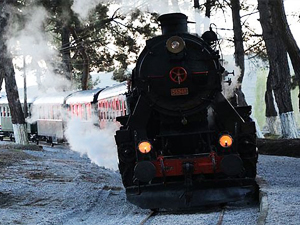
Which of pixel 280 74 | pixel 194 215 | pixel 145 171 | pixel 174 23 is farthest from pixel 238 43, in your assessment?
pixel 194 215

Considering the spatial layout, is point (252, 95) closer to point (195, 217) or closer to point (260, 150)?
point (260, 150)

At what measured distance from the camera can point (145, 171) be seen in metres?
9.80

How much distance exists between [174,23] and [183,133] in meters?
1.81

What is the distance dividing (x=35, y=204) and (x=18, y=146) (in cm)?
1411

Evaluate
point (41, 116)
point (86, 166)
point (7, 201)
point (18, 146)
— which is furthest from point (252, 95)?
point (7, 201)

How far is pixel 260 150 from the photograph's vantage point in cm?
2189

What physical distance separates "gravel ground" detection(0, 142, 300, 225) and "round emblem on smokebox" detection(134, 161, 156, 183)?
614 millimetres

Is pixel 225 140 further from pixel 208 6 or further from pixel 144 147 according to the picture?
pixel 208 6

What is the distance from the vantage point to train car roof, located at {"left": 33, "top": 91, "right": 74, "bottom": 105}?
29.4 meters

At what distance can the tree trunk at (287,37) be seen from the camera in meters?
18.6

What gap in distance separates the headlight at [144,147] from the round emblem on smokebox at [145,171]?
25 cm

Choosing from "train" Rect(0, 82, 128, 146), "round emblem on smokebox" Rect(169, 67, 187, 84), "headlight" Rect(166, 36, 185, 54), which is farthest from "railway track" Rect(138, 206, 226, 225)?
"train" Rect(0, 82, 128, 146)

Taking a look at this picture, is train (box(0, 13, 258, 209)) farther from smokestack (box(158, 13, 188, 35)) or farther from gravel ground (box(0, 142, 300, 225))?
gravel ground (box(0, 142, 300, 225))

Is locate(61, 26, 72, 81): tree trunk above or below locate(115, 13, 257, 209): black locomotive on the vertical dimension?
above
